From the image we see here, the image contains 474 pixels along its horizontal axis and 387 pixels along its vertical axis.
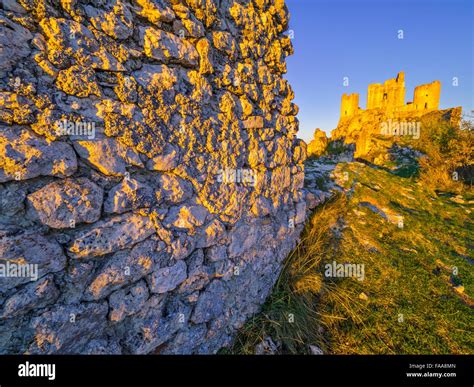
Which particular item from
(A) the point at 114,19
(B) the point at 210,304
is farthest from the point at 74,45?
(B) the point at 210,304

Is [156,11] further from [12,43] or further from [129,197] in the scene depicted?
[129,197]

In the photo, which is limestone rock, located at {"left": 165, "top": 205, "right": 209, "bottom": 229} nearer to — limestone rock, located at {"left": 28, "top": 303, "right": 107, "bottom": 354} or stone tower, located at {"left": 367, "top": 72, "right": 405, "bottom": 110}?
limestone rock, located at {"left": 28, "top": 303, "right": 107, "bottom": 354}

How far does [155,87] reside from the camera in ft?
5.31

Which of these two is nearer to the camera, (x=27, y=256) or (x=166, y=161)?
(x=27, y=256)

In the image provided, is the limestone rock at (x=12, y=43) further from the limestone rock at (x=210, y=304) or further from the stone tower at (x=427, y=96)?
the stone tower at (x=427, y=96)

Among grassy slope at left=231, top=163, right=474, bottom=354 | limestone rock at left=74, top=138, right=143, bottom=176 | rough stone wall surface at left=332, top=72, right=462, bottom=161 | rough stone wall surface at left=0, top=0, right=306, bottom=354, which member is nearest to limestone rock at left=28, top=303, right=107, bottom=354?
rough stone wall surface at left=0, top=0, right=306, bottom=354

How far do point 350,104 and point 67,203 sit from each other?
4235 cm

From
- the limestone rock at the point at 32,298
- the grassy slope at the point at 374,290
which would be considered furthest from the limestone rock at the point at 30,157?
the grassy slope at the point at 374,290

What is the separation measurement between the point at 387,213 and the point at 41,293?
202 inches

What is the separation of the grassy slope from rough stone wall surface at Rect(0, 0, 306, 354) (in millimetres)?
618

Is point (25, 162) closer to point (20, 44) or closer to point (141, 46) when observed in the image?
point (20, 44)

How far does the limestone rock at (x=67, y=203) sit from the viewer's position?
4.00ft

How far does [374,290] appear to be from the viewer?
2873 mm

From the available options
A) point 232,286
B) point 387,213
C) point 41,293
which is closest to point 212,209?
point 232,286
